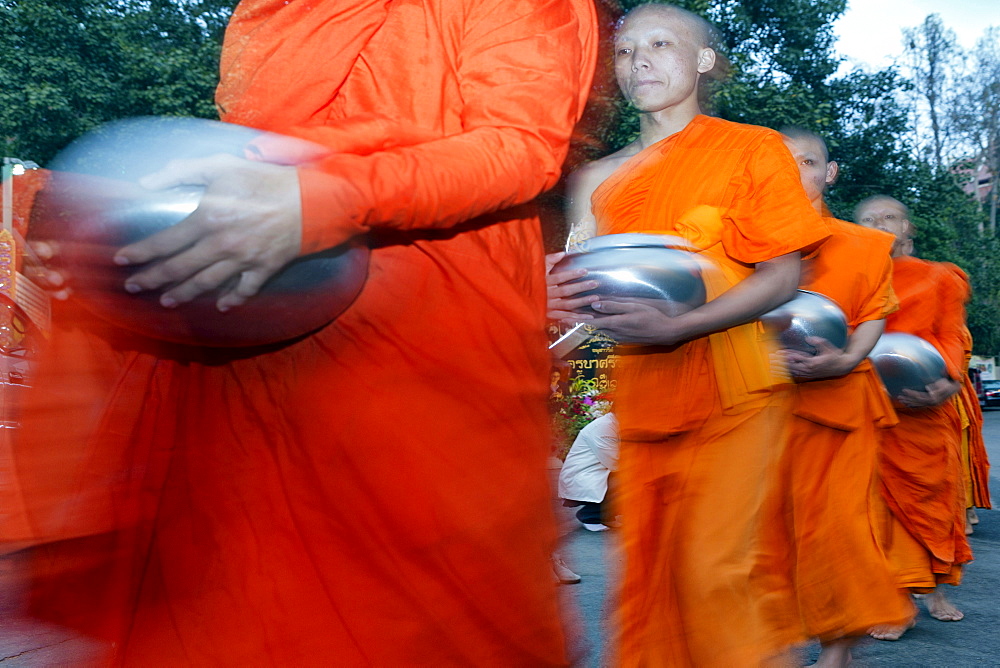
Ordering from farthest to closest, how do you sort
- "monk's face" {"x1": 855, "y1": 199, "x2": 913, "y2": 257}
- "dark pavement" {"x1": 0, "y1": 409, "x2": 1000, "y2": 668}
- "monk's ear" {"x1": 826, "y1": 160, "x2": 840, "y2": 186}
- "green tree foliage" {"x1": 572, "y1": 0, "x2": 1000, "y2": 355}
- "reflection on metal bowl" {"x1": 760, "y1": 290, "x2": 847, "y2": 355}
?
"green tree foliage" {"x1": 572, "y1": 0, "x2": 1000, "y2": 355}, "monk's face" {"x1": 855, "y1": 199, "x2": 913, "y2": 257}, "monk's ear" {"x1": 826, "y1": 160, "x2": 840, "y2": 186}, "dark pavement" {"x1": 0, "y1": 409, "x2": 1000, "y2": 668}, "reflection on metal bowl" {"x1": 760, "y1": 290, "x2": 847, "y2": 355}

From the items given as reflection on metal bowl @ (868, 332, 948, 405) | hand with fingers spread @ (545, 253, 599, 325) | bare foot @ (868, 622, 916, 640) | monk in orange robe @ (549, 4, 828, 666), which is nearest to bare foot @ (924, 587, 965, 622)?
bare foot @ (868, 622, 916, 640)

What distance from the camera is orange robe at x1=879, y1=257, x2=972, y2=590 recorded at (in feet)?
12.9

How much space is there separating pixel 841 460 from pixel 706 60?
1.32m

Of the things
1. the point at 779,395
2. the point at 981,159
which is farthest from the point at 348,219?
the point at 981,159

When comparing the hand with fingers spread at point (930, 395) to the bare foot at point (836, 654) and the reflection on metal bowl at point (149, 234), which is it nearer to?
the bare foot at point (836, 654)

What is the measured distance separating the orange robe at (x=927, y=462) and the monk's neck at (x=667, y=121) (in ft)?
6.78

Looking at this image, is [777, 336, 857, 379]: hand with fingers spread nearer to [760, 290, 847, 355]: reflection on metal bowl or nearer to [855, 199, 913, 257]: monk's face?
[760, 290, 847, 355]: reflection on metal bowl

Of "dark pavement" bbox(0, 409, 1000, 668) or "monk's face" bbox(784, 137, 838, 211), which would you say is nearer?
"dark pavement" bbox(0, 409, 1000, 668)

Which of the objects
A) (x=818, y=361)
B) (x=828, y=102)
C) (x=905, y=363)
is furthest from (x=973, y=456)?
(x=828, y=102)

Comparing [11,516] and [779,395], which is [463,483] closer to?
[11,516]

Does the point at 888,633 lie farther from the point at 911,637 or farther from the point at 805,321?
the point at 805,321

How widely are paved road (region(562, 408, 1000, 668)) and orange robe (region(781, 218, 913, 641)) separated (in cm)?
29

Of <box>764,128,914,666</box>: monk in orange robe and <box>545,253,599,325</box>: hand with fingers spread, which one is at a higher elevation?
<box>545,253,599,325</box>: hand with fingers spread

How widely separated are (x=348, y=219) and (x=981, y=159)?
103 feet
